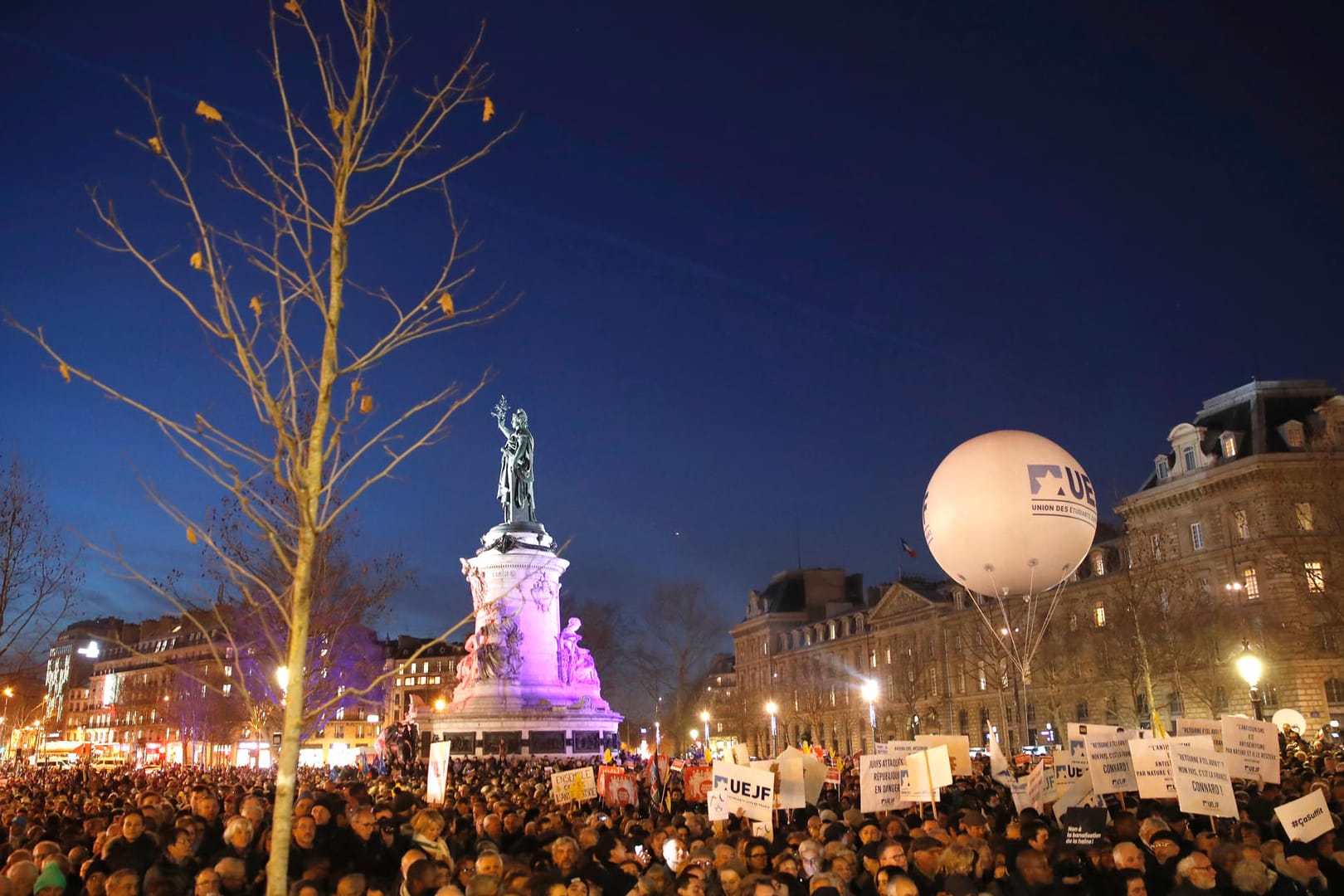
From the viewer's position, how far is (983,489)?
19875mm

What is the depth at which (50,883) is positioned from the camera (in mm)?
7918

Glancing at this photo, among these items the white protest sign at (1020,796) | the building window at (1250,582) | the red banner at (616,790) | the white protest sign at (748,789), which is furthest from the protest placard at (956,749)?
the building window at (1250,582)

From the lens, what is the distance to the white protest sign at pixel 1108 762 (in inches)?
516

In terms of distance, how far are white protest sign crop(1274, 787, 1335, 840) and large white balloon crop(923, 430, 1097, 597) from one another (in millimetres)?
10133

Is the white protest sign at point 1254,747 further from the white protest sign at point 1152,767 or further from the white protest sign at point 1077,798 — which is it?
the white protest sign at point 1077,798

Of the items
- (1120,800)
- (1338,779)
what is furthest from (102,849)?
(1338,779)

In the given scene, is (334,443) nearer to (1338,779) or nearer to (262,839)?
(262,839)

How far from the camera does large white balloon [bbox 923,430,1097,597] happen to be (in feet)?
64.7

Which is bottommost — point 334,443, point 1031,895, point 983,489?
point 1031,895

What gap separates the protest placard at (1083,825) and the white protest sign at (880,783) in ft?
6.38

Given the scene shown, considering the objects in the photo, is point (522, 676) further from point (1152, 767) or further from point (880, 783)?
point (1152, 767)

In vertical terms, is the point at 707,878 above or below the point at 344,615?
below

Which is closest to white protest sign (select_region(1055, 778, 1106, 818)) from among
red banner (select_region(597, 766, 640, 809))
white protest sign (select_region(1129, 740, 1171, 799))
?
white protest sign (select_region(1129, 740, 1171, 799))

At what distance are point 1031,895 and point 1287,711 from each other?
2660 centimetres
